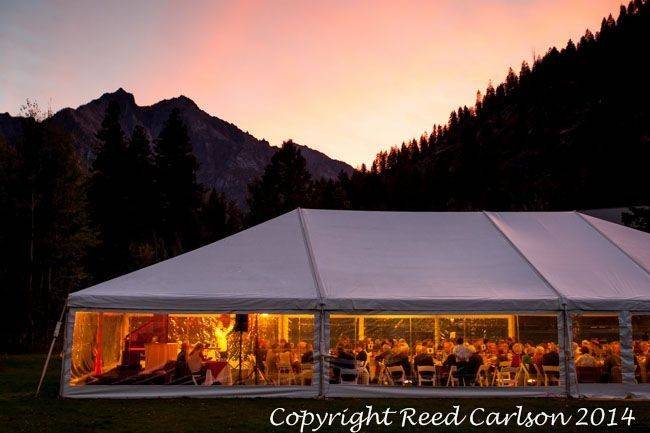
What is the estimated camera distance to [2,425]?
323 inches

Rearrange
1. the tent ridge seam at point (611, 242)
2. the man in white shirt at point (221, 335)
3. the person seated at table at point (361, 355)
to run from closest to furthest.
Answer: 1. the person seated at table at point (361, 355)
2. the tent ridge seam at point (611, 242)
3. the man in white shirt at point (221, 335)

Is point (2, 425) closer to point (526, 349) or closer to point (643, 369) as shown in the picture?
point (526, 349)

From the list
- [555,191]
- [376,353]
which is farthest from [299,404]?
[555,191]

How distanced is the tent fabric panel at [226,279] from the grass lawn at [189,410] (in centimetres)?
152

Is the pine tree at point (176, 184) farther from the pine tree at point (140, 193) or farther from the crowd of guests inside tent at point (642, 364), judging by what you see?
the crowd of guests inside tent at point (642, 364)

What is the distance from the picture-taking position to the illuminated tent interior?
35.7 feet

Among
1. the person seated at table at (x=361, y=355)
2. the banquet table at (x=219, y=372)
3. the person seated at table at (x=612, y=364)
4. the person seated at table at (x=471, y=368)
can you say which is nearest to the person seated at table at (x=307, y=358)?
the person seated at table at (x=361, y=355)

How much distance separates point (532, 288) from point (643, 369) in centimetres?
230

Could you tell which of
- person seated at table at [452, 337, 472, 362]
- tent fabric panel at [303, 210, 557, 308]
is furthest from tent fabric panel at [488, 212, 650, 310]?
person seated at table at [452, 337, 472, 362]

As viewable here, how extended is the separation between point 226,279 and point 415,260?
345cm

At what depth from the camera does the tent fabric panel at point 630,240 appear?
12789mm

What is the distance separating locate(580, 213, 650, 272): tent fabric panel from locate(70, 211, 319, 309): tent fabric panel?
6.06 metres

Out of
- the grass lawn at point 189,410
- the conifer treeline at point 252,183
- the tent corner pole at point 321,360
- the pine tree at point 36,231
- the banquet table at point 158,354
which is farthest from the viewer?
the conifer treeline at point 252,183

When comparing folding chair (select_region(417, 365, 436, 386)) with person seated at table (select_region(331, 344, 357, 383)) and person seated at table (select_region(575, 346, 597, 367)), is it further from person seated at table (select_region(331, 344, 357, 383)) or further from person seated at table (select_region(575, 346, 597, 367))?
person seated at table (select_region(575, 346, 597, 367))
